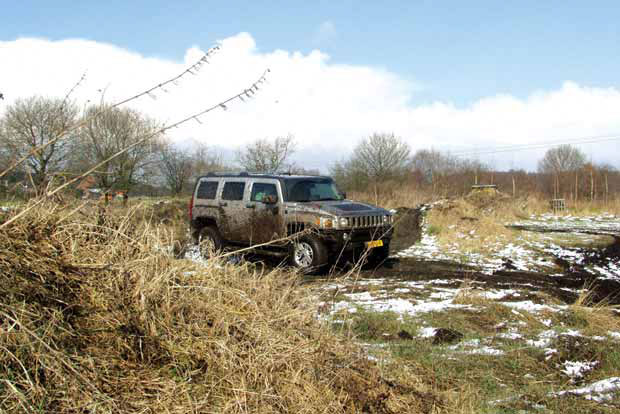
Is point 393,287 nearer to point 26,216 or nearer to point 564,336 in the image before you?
point 564,336

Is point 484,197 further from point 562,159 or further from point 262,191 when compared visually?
point 562,159

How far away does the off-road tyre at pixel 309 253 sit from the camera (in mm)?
9344

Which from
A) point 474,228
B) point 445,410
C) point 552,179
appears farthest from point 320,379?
point 552,179

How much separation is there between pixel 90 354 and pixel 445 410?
220 centimetres

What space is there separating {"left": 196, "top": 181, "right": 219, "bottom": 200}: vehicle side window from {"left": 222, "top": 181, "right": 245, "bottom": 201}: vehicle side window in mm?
345

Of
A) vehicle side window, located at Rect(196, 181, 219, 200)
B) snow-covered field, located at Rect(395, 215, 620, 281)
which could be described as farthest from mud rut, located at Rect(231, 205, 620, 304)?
vehicle side window, located at Rect(196, 181, 219, 200)

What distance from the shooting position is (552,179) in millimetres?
33781

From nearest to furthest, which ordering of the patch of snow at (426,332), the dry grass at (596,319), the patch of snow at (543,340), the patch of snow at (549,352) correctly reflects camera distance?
the patch of snow at (549,352) → the patch of snow at (543,340) → the patch of snow at (426,332) → the dry grass at (596,319)

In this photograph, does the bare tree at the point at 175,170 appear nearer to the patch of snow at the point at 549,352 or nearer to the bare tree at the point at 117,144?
the bare tree at the point at 117,144

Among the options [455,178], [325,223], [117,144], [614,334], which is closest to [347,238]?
[325,223]

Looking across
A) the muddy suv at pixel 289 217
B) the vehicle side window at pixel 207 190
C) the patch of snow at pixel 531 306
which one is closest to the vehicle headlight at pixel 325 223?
the muddy suv at pixel 289 217

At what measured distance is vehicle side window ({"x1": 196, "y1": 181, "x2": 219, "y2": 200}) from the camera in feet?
37.7

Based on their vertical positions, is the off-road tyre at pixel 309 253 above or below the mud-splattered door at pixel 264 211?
below

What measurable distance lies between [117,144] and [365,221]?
1684cm
